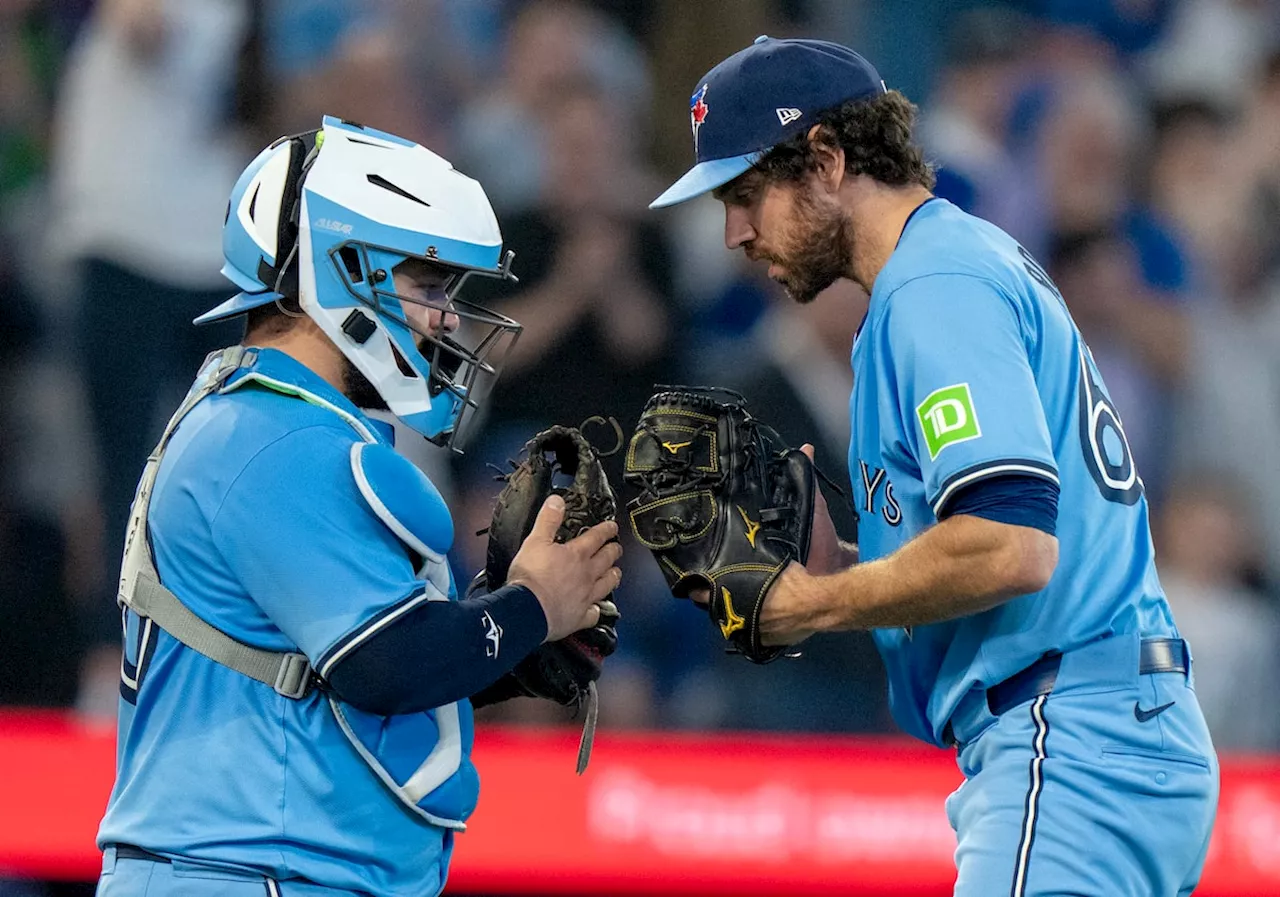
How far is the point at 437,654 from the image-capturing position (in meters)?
2.90

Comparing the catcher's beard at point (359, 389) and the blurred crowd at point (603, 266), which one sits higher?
the catcher's beard at point (359, 389)

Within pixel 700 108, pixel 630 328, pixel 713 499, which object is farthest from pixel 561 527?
pixel 630 328

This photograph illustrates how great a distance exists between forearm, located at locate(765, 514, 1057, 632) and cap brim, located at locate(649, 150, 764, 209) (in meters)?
0.86

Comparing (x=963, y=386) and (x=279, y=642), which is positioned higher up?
(x=963, y=386)

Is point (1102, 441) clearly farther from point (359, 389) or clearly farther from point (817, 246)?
point (359, 389)

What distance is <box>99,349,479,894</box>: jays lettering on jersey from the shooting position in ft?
9.31

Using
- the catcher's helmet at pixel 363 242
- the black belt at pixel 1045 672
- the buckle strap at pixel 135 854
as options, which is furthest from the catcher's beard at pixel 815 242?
the buckle strap at pixel 135 854

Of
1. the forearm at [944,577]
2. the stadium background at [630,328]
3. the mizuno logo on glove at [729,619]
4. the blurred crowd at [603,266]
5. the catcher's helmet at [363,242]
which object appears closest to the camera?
the forearm at [944,577]

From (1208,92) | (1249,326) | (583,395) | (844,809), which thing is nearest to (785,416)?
(583,395)

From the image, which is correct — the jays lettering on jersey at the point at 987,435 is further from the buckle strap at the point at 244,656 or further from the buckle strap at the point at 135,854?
the buckle strap at the point at 135,854

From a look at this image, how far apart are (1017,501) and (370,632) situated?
45.8 inches

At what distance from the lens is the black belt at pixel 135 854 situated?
9.47ft

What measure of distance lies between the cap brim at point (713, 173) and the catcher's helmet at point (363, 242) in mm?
447

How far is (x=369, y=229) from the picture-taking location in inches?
124
